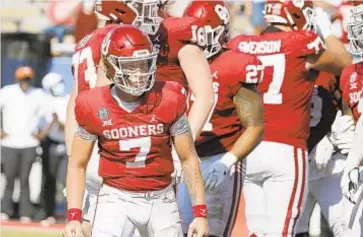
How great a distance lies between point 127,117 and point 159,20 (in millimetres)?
1098

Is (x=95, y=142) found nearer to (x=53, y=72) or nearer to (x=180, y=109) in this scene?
(x=180, y=109)

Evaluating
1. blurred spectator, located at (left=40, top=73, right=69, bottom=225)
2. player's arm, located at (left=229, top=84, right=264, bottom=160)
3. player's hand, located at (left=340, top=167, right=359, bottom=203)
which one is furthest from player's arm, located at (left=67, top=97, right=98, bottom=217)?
blurred spectator, located at (left=40, top=73, right=69, bottom=225)

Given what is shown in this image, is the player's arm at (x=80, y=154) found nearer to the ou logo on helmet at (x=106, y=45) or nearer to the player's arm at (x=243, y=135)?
the ou logo on helmet at (x=106, y=45)

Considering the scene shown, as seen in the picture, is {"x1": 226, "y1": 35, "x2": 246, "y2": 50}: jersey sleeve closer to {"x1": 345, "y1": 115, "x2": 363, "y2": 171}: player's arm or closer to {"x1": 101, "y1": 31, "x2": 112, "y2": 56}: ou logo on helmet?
{"x1": 345, "y1": 115, "x2": 363, "y2": 171}: player's arm

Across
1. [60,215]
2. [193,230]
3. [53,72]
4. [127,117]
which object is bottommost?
[60,215]

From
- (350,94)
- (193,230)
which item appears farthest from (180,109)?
(350,94)

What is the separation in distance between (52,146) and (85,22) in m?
1.39


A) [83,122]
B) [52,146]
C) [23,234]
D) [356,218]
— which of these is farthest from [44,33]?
[83,122]

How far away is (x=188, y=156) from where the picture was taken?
227 inches

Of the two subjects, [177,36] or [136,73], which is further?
[177,36]

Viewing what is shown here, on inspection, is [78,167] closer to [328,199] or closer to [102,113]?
[102,113]

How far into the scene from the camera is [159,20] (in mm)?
6699

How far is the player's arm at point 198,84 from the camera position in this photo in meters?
6.55

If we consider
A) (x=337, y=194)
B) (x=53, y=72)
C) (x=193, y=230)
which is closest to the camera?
(x=193, y=230)
